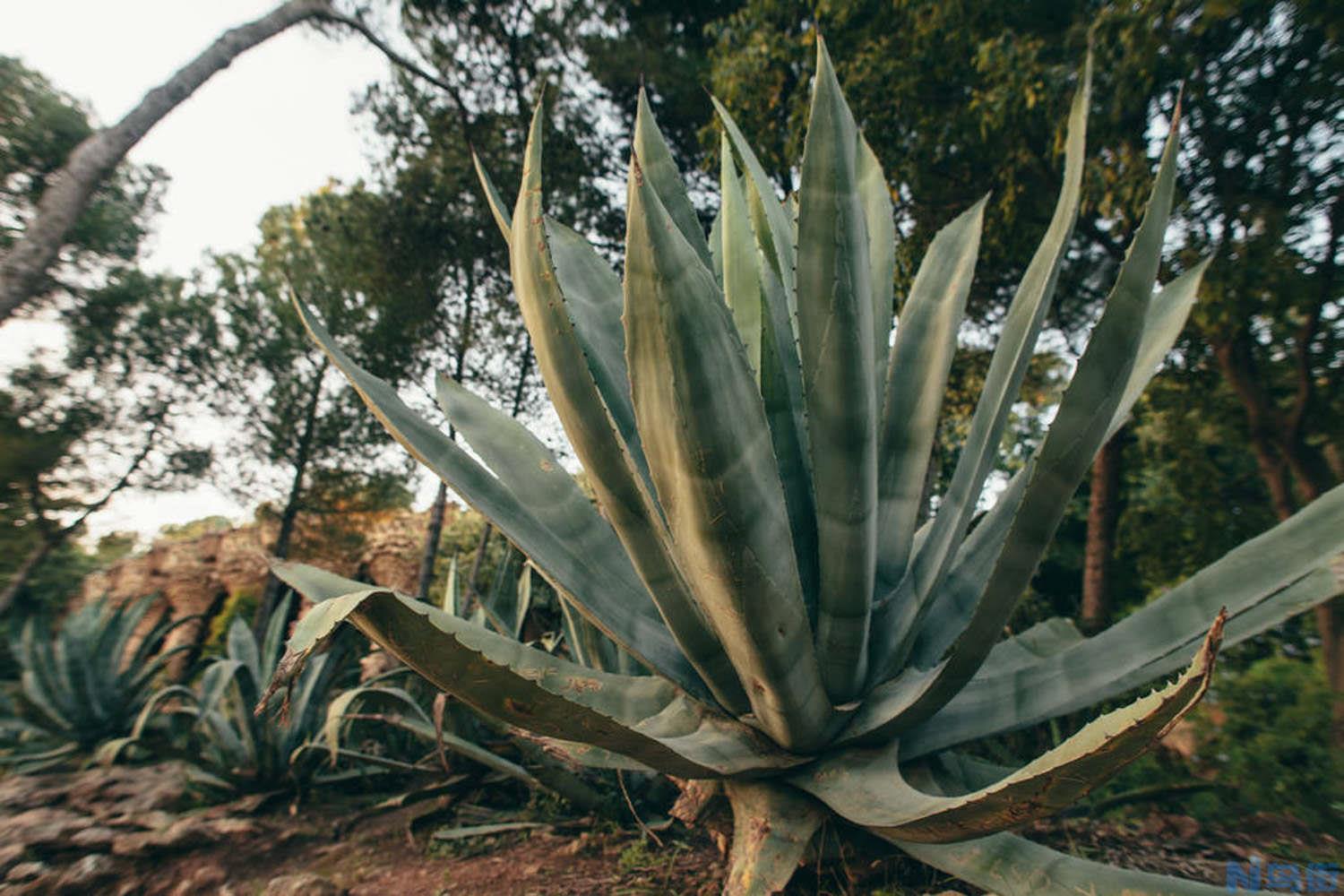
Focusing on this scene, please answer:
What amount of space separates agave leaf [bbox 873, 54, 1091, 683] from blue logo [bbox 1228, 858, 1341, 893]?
1.05 meters

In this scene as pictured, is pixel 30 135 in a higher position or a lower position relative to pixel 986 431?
higher

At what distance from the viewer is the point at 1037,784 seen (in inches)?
32.1

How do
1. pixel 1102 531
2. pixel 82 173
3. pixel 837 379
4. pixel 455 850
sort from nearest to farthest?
pixel 837 379 → pixel 455 850 → pixel 82 173 → pixel 1102 531

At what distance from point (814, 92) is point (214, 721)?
3.65 meters

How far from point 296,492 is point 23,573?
3495 mm

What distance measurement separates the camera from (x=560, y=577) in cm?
142

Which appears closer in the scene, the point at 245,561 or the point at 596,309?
the point at 596,309

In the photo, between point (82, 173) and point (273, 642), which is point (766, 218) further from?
point (82, 173)

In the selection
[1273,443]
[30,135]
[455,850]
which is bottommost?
[455,850]

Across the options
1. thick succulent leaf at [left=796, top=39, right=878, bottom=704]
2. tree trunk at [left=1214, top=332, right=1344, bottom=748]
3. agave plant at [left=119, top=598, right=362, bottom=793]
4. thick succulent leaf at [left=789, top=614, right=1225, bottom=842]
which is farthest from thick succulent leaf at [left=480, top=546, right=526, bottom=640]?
tree trunk at [left=1214, top=332, right=1344, bottom=748]

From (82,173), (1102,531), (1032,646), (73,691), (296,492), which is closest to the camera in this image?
(1032,646)

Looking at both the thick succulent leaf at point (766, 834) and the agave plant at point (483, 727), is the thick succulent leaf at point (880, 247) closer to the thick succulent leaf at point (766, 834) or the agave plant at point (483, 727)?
the thick succulent leaf at point (766, 834)

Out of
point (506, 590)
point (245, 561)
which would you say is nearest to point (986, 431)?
point (506, 590)

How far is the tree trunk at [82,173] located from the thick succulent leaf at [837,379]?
4.69m
